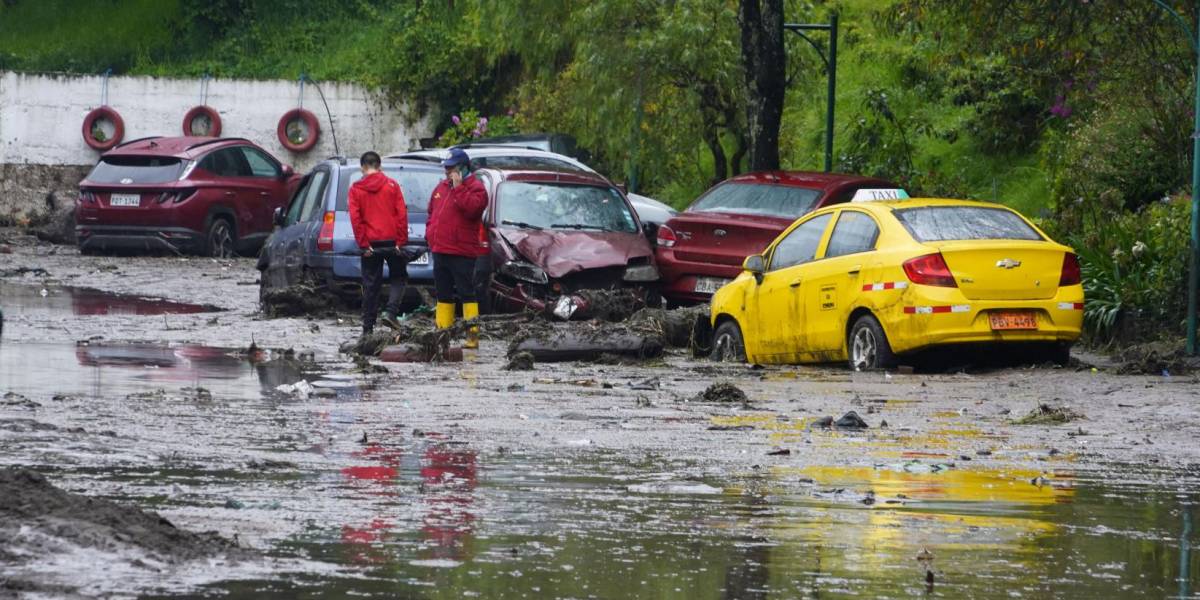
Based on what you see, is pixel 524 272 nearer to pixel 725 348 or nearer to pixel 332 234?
pixel 332 234

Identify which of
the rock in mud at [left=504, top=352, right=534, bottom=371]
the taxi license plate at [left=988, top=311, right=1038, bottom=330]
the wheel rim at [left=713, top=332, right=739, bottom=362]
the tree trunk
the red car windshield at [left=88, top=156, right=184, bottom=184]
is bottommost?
the rock in mud at [left=504, top=352, right=534, bottom=371]

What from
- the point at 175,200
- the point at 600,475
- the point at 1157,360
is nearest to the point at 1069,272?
the point at 1157,360

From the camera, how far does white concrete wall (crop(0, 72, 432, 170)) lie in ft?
122

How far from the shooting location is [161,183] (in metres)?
29.2

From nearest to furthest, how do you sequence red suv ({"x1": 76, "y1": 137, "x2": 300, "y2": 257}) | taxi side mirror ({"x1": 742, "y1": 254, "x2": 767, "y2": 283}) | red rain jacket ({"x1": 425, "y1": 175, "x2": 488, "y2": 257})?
taxi side mirror ({"x1": 742, "y1": 254, "x2": 767, "y2": 283}), red rain jacket ({"x1": 425, "y1": 175, "x2": 488, "y2": 257}), red suv ({"x1": 76, "y1": 137, "x2": 300, "y2": 257})

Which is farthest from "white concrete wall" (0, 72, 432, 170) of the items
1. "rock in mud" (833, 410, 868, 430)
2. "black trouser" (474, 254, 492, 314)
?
"rock in mud" (833, 410, 868, 430)

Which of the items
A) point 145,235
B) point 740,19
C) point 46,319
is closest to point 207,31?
point 145,235

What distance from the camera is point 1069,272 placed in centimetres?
1462

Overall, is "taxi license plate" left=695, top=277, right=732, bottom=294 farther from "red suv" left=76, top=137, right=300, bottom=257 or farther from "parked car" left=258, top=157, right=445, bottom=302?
"red suv" left=76, top=137, right=300, bottom=257

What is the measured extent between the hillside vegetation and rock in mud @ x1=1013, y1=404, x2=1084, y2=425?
15.8 feet

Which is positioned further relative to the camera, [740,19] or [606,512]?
[740,19]

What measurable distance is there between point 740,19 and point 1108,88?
5173 millimetres

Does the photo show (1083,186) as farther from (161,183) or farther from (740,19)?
(161,183)

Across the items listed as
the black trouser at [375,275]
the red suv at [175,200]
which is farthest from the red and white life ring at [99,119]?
the black trouser at [375,275]
